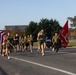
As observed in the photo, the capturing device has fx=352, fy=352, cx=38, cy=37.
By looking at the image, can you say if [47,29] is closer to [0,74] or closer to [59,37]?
[59,37]

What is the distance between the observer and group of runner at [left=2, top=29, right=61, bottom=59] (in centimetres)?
2290

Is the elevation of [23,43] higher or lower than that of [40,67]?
higher

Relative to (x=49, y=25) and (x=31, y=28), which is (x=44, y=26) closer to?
(x=49, y=25)

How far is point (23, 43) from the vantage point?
3528 cm

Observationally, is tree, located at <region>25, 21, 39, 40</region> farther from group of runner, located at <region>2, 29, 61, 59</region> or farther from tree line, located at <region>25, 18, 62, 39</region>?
group of runner, located at <region>2, 29, 61, 59</region>

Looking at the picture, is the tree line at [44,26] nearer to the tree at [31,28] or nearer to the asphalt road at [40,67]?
the tree at [31,28]

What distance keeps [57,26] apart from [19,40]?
199ft

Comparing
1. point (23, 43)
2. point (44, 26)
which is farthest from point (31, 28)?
point (23, 43)

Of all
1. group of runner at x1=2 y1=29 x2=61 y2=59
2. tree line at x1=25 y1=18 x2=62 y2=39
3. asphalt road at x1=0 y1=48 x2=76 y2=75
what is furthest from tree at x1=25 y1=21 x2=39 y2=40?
asphalt road at x1=0 y1=48 x2=76 y2=75

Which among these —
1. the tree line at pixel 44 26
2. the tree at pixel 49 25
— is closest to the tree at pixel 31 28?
the tree line at pixel 44 26

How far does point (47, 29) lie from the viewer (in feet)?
316

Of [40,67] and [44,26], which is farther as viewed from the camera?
Result: [44,26]

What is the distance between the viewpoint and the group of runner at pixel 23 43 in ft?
75.1

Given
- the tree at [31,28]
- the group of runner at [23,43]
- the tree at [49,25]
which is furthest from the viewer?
the tree at [31,28]
